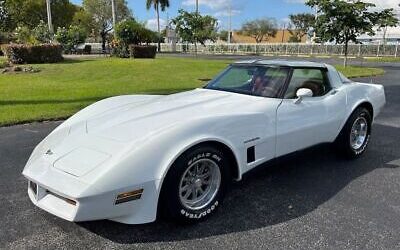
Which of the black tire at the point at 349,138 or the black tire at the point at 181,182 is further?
the black tire at the point at 349,138

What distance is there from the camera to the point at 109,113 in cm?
398

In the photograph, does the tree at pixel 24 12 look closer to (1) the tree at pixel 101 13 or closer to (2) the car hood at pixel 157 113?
(1) the tree at pixel 101 13

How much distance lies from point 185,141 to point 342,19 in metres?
18.3

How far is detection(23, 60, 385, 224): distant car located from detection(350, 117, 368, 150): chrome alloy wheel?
9.7 inches

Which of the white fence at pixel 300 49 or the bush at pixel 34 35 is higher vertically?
Result: the bush at pixel 34 35

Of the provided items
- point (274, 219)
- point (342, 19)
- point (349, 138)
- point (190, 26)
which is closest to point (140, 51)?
point (190, 26)

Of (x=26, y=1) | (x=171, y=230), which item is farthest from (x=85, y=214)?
(x=26, y=1)

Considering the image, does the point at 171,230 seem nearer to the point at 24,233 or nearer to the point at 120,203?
the point at 120,203

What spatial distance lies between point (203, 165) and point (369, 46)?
45519 mm

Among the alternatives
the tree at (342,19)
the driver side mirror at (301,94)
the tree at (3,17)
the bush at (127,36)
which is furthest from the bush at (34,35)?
the tree at (3,17)

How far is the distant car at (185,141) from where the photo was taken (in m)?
2.87

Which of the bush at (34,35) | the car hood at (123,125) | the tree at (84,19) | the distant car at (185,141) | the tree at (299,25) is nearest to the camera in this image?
the distant car at (185,141)

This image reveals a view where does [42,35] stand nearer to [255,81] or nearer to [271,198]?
[255,81]

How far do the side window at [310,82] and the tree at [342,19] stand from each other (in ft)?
51.4
